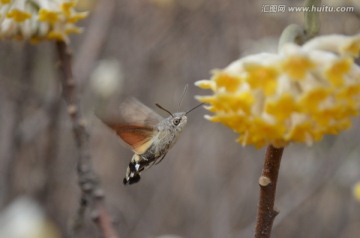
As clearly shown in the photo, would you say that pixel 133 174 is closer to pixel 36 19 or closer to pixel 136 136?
pixel 136 136

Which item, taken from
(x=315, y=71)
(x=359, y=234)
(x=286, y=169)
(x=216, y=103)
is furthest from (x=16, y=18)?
(x=359, y=234)

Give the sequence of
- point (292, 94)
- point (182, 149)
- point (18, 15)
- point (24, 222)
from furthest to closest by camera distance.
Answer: point (182, 149) < point (24, 222) < point (18, 15) < point (292, 94)

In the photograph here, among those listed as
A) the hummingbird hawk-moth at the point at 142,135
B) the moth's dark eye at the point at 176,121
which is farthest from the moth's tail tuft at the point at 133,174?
the moth's dark eye at the point at 176,121

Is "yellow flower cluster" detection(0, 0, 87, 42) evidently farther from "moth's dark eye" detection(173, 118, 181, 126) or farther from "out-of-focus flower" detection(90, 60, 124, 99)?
"out-of-focus flower" detection(90, 60, 124, 99)

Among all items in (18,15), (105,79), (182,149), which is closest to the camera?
(18,15)

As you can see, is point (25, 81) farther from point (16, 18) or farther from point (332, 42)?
point (332, 42)

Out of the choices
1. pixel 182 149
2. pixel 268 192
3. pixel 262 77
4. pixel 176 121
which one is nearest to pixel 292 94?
pixel 262 77
